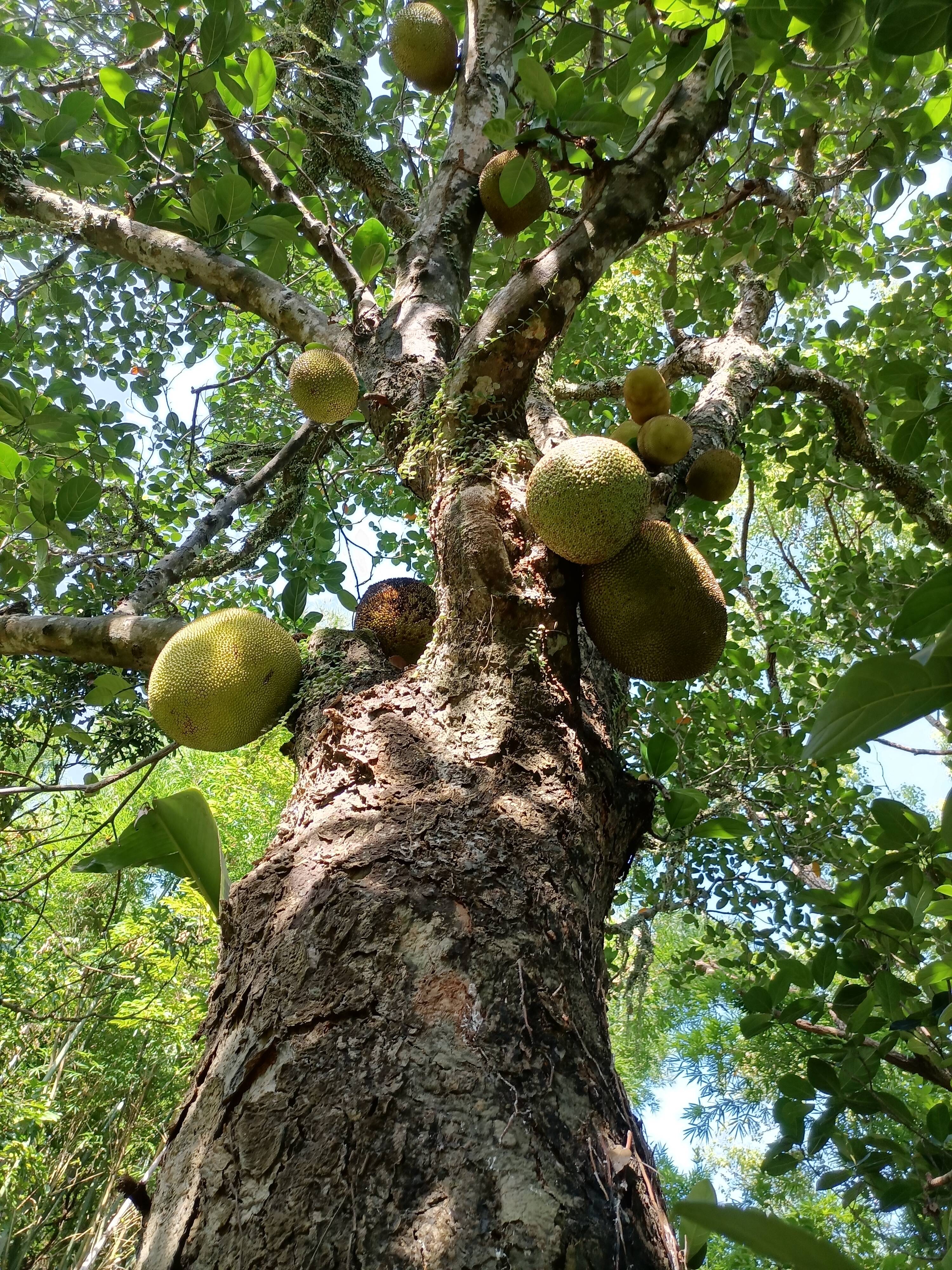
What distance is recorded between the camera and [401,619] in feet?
6.06

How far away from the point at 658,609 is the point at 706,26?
1036 millimetres

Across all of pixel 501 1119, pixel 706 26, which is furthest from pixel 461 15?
pixel 501 1119

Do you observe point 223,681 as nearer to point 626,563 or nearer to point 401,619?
point 401,619

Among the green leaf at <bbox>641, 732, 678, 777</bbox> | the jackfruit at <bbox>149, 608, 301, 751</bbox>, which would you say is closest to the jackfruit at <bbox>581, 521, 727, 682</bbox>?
the green leaf at <bbox>641, 732, 678, 777</bbox>

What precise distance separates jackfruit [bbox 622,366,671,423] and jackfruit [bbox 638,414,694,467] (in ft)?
0.31

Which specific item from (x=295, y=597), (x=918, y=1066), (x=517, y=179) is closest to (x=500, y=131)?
(x=517, y=179)

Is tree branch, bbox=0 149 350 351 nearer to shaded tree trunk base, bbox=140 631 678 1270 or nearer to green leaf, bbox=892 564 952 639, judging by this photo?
shaded tree trunk base, bbox=140 631 678 1270

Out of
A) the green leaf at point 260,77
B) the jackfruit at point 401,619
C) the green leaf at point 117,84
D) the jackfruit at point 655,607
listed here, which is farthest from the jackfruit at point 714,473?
the green leaf at point 117,84

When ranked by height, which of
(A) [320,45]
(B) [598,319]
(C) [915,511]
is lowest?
(C) [915,511]

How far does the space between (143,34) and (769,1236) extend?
93.3 inches

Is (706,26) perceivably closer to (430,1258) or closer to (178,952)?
(430,1258)

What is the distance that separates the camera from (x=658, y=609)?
147cm

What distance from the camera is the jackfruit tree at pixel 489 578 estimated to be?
76 centimetres

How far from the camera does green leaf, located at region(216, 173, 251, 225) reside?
6.04ft
